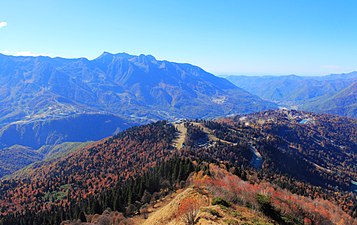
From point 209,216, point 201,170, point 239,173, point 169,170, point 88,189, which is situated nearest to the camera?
point 209,216

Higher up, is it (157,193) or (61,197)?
(157,193)

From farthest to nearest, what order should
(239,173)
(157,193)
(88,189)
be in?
(88,189) → (239,173) → (157,193)

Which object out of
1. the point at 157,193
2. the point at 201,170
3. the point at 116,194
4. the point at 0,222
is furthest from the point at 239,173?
the point at 0,222

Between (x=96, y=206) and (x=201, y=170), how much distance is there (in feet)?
141

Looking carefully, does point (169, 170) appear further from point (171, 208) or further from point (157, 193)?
point (171, 208)

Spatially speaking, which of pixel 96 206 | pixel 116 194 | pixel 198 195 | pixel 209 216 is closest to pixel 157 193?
pixel 116 194

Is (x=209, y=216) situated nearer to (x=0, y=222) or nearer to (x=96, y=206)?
(x=96, y=206)

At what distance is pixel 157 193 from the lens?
341 feet

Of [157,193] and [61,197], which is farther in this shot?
[61,197]

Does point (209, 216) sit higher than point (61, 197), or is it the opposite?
point (209, 216)

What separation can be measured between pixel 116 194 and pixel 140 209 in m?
23.5

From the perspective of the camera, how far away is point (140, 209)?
290ft

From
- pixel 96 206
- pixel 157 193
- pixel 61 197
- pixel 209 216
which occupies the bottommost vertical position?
pixel 61 197

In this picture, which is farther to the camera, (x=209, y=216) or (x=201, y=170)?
(x=201, y=170)
